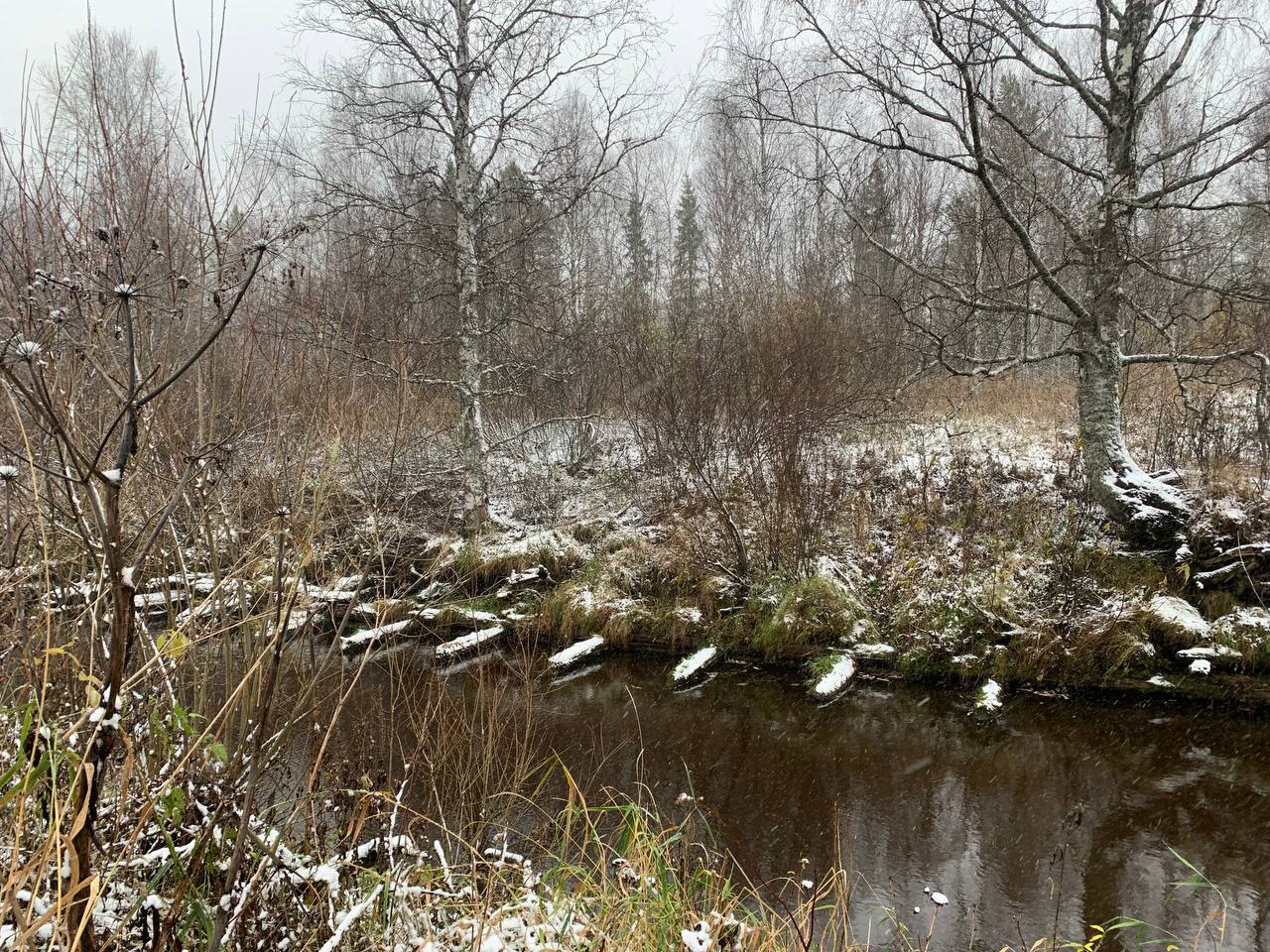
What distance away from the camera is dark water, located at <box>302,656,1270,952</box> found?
4020mm

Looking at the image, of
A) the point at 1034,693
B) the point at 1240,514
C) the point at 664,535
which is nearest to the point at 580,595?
the point at 664,535

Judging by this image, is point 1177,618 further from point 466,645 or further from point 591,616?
point 466,645

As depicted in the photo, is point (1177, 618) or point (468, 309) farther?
point (468, 309)

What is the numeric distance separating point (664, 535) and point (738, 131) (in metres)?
12.6

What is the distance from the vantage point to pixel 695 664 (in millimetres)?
7535

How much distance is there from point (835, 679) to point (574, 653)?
9.20 feet

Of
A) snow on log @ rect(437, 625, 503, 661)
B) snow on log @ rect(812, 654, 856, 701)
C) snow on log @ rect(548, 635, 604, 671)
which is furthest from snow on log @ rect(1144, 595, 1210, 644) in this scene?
snow on log @ rect(437, 625, 503, 661)

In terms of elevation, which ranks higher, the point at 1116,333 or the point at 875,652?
the point at 1116,333

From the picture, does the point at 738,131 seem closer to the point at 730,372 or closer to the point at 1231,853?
the point at 730,372

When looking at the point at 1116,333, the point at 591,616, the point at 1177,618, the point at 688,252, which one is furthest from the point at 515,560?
the point at 688,252

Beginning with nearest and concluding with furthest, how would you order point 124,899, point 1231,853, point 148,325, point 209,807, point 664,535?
1. point 124,899
2. point 209,807
3. point 148,325
4. point 1231,853
5. point 664,535

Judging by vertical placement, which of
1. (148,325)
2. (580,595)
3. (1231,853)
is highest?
(148,325)

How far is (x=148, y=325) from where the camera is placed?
2750 mm

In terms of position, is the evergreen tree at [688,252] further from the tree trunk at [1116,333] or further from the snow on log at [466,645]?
the snow on log at [466,645]
